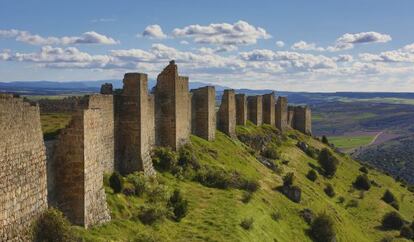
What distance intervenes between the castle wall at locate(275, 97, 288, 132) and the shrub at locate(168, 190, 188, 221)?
48537 mm

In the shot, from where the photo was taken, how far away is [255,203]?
127 ft

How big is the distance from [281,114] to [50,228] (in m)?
61.2

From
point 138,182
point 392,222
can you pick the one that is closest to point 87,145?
point 138,182

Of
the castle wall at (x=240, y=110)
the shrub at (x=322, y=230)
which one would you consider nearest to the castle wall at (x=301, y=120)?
the castle wall at (x=240, y=110)

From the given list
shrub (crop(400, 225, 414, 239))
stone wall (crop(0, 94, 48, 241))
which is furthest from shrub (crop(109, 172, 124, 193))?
shrub (crop(400, 225, 414, 239))

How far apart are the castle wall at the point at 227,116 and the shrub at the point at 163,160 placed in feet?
69.5

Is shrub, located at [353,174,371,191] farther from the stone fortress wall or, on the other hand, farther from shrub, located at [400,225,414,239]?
the stone fortress wall

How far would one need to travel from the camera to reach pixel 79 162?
22.7 meters

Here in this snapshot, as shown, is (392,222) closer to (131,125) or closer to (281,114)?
(281,114)

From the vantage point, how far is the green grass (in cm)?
2366

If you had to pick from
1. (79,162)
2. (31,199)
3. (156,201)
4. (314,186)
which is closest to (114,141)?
(156,201)

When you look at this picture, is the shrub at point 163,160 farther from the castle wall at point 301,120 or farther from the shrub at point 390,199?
the castle wall at point 301,120

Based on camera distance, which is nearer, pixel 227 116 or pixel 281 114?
pixel 227 116

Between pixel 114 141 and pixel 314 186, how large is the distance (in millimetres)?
30290
